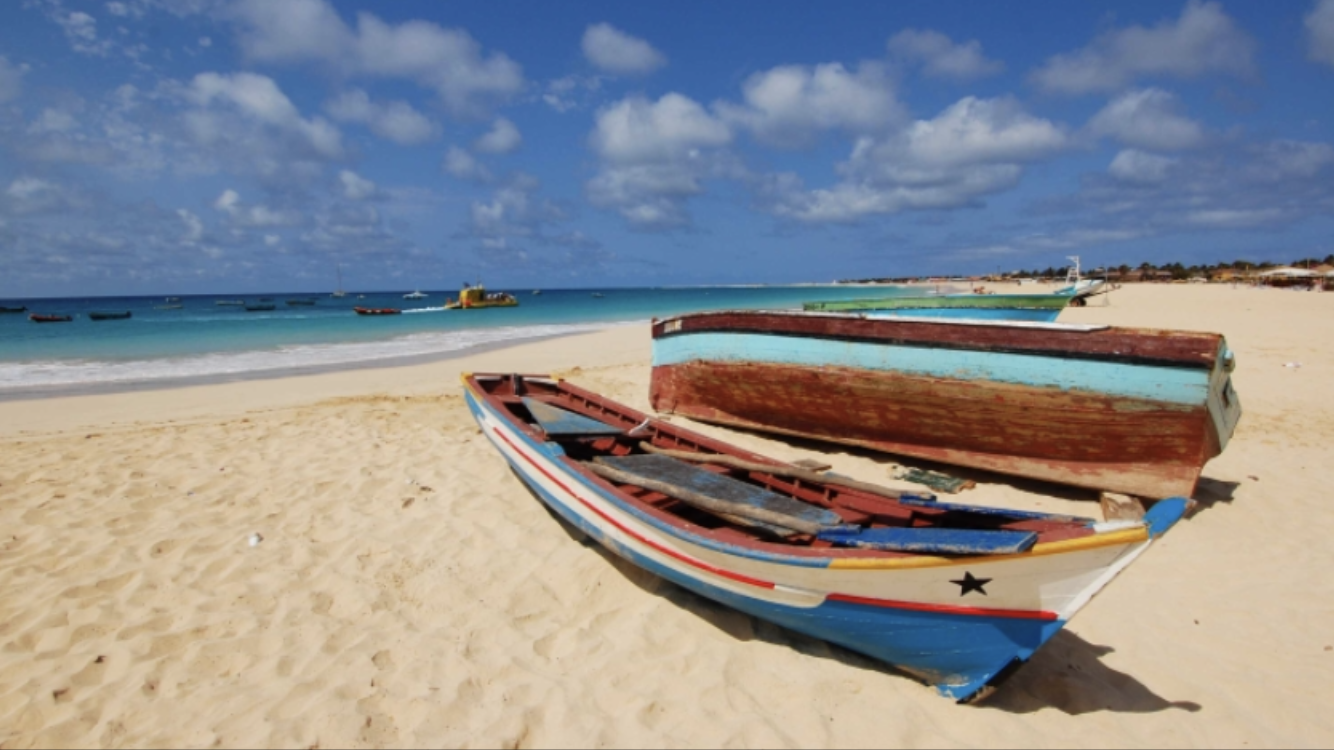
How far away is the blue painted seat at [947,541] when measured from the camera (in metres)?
2.48

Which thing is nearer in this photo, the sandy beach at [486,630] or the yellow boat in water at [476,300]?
the sandy beach at [486,630]

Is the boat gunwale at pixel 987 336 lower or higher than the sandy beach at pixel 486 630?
higher

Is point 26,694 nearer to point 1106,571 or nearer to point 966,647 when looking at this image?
point 966,647

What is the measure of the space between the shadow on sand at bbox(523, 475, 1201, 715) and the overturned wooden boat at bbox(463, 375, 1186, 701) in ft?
0.80

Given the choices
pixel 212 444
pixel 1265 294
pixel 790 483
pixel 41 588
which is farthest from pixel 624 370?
pixel 1265 294

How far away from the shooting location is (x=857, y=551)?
2.83m

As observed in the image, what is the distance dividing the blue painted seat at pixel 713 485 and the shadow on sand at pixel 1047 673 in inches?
25.4

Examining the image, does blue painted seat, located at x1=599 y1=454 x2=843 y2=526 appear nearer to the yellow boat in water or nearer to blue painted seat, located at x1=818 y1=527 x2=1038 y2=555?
blue painted seat, located at x1=818 y1=527 x2=1038 y2=555

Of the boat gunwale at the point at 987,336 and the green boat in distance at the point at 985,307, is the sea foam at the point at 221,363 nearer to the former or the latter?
the boat gunwale at the point at 987,336

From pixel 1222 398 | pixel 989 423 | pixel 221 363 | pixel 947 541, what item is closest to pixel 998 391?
pixel 989 423

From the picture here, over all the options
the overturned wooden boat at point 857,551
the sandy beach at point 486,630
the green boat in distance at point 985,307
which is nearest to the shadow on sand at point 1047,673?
the sandy beach at point 486,630

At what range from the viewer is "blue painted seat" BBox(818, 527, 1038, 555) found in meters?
2.48

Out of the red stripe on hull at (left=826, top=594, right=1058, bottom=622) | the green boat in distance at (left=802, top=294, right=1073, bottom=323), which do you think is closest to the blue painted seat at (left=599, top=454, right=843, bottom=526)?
the red stripe on hull at (left=826, top=594, right=1058, bottom=622)

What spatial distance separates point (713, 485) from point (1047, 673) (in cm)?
209
